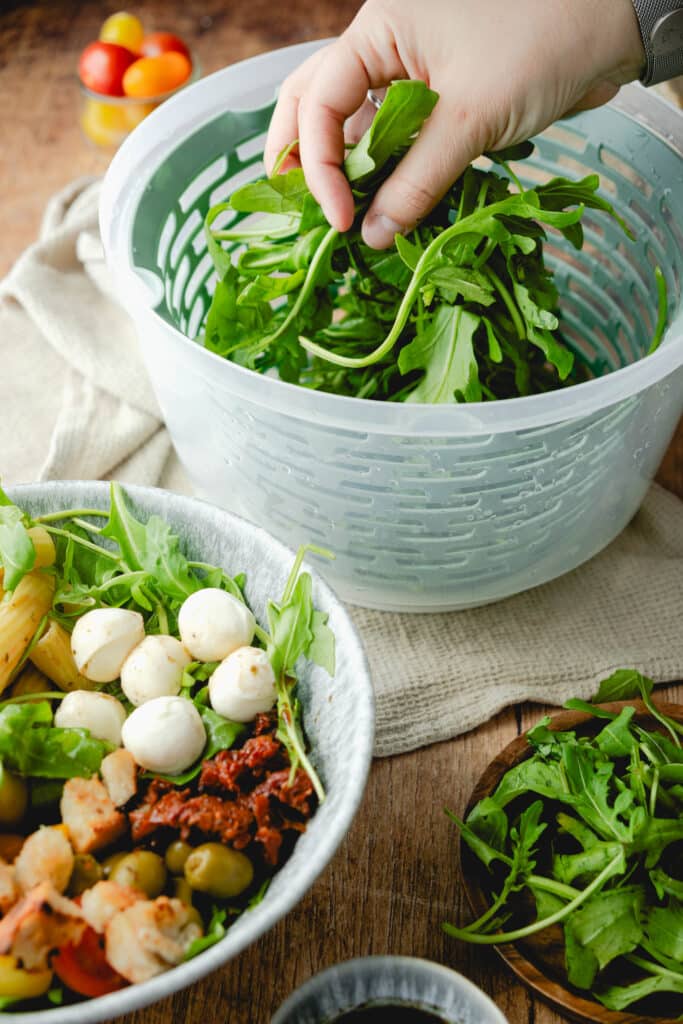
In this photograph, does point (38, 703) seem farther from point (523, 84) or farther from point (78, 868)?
point (523, 84)

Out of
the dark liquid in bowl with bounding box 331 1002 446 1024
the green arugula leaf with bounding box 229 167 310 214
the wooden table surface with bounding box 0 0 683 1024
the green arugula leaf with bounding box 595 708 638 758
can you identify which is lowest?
the wooden table surface with bounding box 0 0 683 1024

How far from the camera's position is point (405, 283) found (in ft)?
2.84

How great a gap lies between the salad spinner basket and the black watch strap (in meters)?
0.11

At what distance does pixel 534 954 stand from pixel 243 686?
10.1 inches

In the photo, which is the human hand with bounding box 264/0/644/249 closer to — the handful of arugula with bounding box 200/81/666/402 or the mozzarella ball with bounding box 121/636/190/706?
the handful of arugula with bounding box 200/81/666/402

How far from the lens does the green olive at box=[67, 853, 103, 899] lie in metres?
0.58

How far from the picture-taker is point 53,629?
27.2 inches

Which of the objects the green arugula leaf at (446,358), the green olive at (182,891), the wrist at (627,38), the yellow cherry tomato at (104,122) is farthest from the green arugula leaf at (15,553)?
the yellow cherry tomato at (104,122)

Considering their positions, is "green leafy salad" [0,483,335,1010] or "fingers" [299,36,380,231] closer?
"green leafy salad" [0,483,335,1010]

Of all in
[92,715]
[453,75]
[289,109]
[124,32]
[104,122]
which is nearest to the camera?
[92,715]

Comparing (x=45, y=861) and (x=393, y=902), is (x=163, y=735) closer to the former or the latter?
(x=45, y=861)

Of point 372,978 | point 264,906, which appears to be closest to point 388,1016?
point 372,978

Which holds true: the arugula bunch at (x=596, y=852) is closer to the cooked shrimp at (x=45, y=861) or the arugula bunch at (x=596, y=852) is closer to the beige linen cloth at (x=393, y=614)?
the beige linen cloth at (x=393, y=614)

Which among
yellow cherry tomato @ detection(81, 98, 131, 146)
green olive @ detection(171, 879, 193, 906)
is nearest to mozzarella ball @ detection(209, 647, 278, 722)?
green olive @ detection(171, 879, 193, 906)
